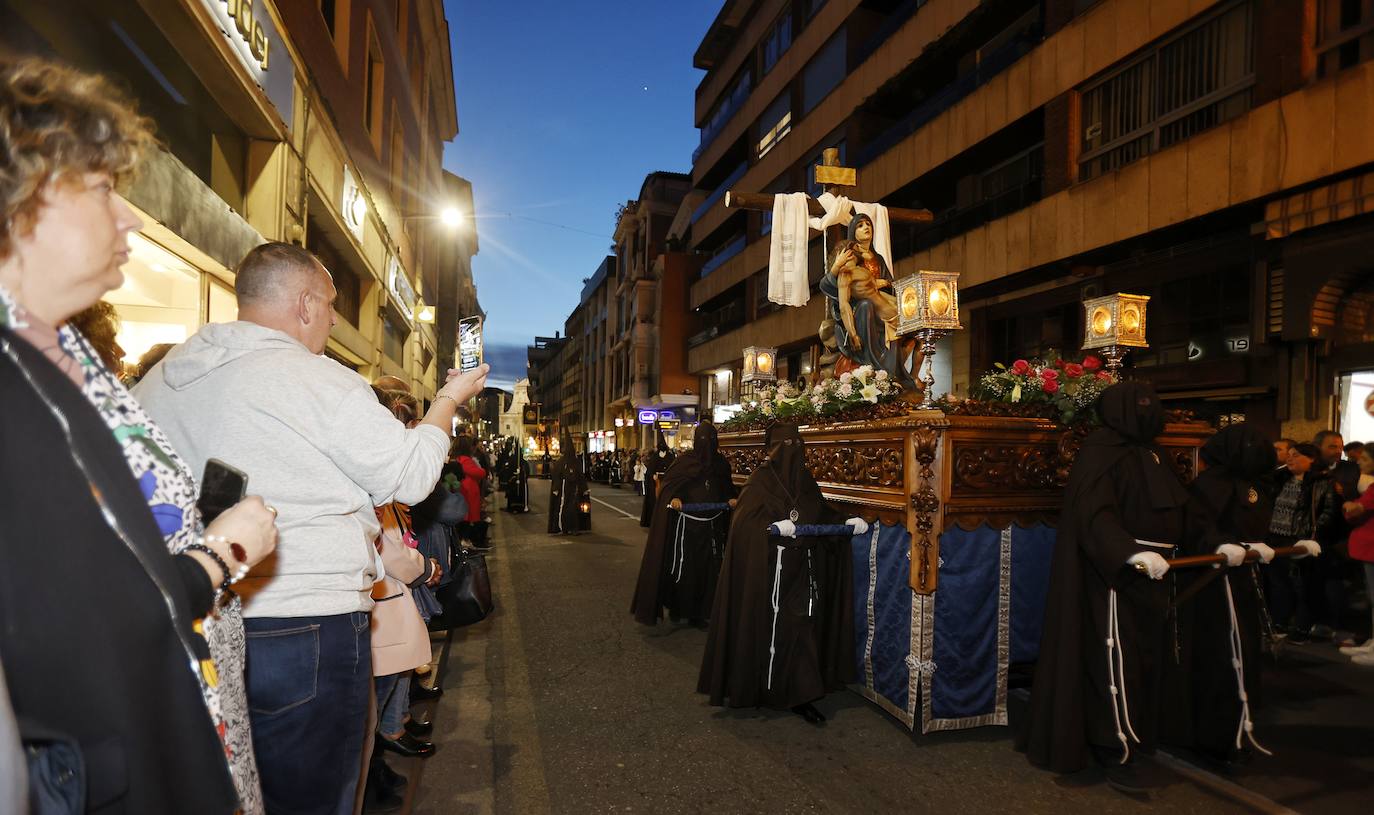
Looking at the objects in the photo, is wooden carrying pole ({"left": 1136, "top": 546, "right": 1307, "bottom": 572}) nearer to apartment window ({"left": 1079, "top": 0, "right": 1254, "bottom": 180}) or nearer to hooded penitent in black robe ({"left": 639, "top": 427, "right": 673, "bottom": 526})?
hooded penitent in black robe ({"left": 639, "top": 427, "right": 673, "bottom": 526})

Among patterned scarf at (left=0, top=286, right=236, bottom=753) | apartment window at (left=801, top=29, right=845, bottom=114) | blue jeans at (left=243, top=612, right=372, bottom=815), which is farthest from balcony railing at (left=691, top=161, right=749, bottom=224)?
patterned scarf at (left=0, top=286, right=236, bottom=753)

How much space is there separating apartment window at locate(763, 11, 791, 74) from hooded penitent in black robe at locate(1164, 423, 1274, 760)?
2509 centimetres

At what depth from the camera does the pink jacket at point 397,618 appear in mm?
3273

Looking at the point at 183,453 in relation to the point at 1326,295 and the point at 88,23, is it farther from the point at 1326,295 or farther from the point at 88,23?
the point at 1326,295

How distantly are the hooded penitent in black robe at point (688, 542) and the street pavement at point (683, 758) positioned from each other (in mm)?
1003

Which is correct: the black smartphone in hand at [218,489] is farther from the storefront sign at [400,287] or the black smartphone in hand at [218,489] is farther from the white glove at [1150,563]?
the storefront sign at [400,287]

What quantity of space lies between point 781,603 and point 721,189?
30.2 metres

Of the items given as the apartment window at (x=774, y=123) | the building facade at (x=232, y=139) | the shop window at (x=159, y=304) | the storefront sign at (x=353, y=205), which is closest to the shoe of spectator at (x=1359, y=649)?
the building facade at (x=232, y=139)

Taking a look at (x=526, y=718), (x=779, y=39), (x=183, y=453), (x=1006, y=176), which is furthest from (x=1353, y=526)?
(x=779, y=39)

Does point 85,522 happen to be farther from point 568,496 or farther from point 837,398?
point 568,496

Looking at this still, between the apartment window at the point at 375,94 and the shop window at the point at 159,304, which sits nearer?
the shop window at the point at 159,304

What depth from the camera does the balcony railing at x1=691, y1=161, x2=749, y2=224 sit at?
100ft

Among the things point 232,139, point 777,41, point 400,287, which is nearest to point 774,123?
point 777,41

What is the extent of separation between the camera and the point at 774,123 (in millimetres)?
26797
